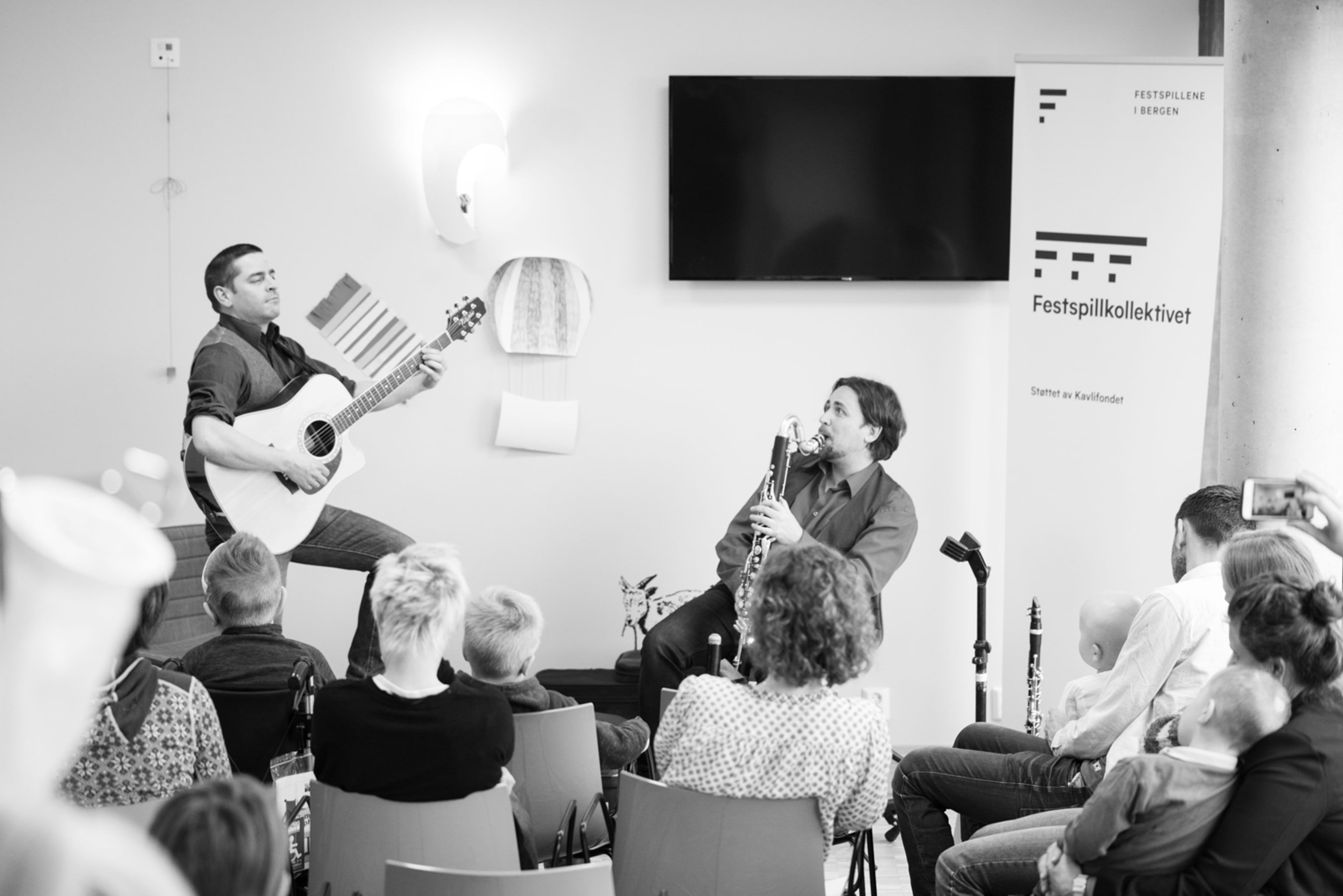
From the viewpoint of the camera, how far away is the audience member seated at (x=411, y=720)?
207 cm

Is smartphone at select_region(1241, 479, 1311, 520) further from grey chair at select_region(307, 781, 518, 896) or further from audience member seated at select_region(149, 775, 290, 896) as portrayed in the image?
audience member seated at select_region(149, 775, 290, 896)

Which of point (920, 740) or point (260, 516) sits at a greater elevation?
point (260, 516)

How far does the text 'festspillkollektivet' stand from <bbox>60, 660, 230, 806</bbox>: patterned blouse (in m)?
3.30

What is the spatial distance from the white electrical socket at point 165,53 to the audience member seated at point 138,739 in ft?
11.1

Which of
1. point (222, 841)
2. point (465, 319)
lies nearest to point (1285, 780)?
point (222, 841)

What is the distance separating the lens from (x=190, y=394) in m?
3.81

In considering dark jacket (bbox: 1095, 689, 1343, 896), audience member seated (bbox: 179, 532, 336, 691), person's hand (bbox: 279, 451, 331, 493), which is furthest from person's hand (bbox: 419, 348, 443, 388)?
dark jacket (bbox: 1095, 689, 1343, 896)

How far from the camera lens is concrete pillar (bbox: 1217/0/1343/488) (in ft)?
10.7

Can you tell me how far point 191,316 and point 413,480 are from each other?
1.07 meters

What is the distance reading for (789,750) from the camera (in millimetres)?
2039

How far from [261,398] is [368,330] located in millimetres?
997

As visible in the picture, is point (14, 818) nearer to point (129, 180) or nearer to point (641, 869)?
point (641, 869)

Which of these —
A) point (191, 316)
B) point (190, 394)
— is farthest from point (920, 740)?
point (191, 316)

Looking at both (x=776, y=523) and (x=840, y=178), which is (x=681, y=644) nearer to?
(x=776, y=523)
